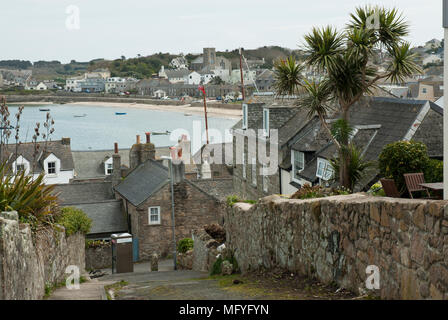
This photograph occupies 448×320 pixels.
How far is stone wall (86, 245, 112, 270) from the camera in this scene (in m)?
28.0

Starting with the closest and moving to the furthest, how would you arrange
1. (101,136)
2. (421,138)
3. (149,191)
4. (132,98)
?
(421,138) < (149,191) < (101,136) < (132,98)

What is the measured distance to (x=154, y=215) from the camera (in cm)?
2997

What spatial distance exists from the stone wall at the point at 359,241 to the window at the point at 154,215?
17.4m

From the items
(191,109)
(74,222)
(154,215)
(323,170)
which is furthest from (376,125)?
(191,109)

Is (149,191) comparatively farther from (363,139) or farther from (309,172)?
(363,139)

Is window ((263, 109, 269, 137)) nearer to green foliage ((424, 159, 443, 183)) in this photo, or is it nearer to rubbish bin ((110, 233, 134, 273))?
rubbish bin ((110, 233, 134, 273))

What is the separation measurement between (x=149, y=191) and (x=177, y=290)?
19607mm

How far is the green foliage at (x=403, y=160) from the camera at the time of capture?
12.0 metres

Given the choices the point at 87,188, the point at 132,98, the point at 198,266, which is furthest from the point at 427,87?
the point at 132,98

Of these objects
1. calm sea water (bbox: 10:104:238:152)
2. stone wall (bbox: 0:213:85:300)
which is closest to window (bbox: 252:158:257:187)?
stone wall (bbox: 0:213:85:300)

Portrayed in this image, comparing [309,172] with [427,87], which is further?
[427,87]

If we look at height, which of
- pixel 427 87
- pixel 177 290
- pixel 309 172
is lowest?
pixel 177 290

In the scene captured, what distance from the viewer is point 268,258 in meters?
12.1

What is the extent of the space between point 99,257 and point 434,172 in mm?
19732
